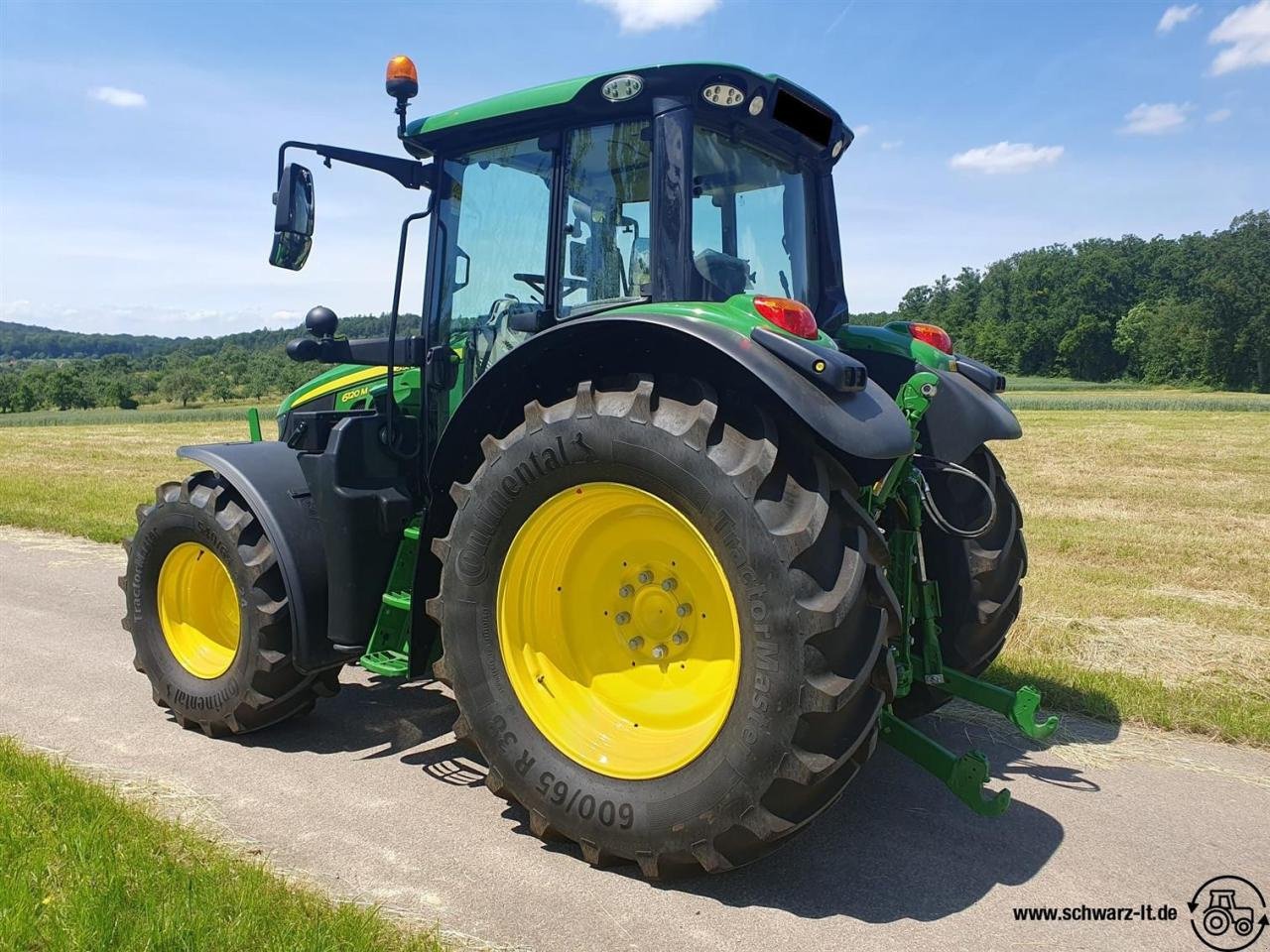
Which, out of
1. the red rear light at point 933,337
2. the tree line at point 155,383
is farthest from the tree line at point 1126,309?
the red rear light at point 933,337

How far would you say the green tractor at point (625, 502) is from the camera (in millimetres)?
2863

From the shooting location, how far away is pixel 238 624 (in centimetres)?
453

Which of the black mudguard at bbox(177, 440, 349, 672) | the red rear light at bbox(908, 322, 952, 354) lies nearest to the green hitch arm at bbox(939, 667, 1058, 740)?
the red rear light at bbox(908, 322, 952, 354)

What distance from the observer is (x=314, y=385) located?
16.6 feet

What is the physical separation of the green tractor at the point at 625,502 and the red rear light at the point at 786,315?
15mm

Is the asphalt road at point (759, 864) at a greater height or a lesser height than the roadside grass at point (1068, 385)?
lesser

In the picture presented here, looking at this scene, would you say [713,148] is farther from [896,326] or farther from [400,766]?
[400,766]

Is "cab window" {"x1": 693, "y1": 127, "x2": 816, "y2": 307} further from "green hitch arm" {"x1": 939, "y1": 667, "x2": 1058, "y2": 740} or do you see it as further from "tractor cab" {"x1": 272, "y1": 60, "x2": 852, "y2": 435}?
"green hitch arm" {"x1": 939, "y1": 667, "x2": 1058, "y2": 740}

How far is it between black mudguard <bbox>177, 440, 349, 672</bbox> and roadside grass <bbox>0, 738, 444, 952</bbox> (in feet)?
2.91

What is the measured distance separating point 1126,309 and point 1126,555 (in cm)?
8708

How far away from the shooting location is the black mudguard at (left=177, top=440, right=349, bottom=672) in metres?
4.05

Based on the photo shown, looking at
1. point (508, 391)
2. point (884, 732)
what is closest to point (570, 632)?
point (508, 391)

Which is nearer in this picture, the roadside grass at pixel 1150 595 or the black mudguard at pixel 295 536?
the black mudguard at pixel 295 536

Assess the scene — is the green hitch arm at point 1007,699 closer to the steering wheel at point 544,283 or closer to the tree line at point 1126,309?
the steering wheel at point 544,283
